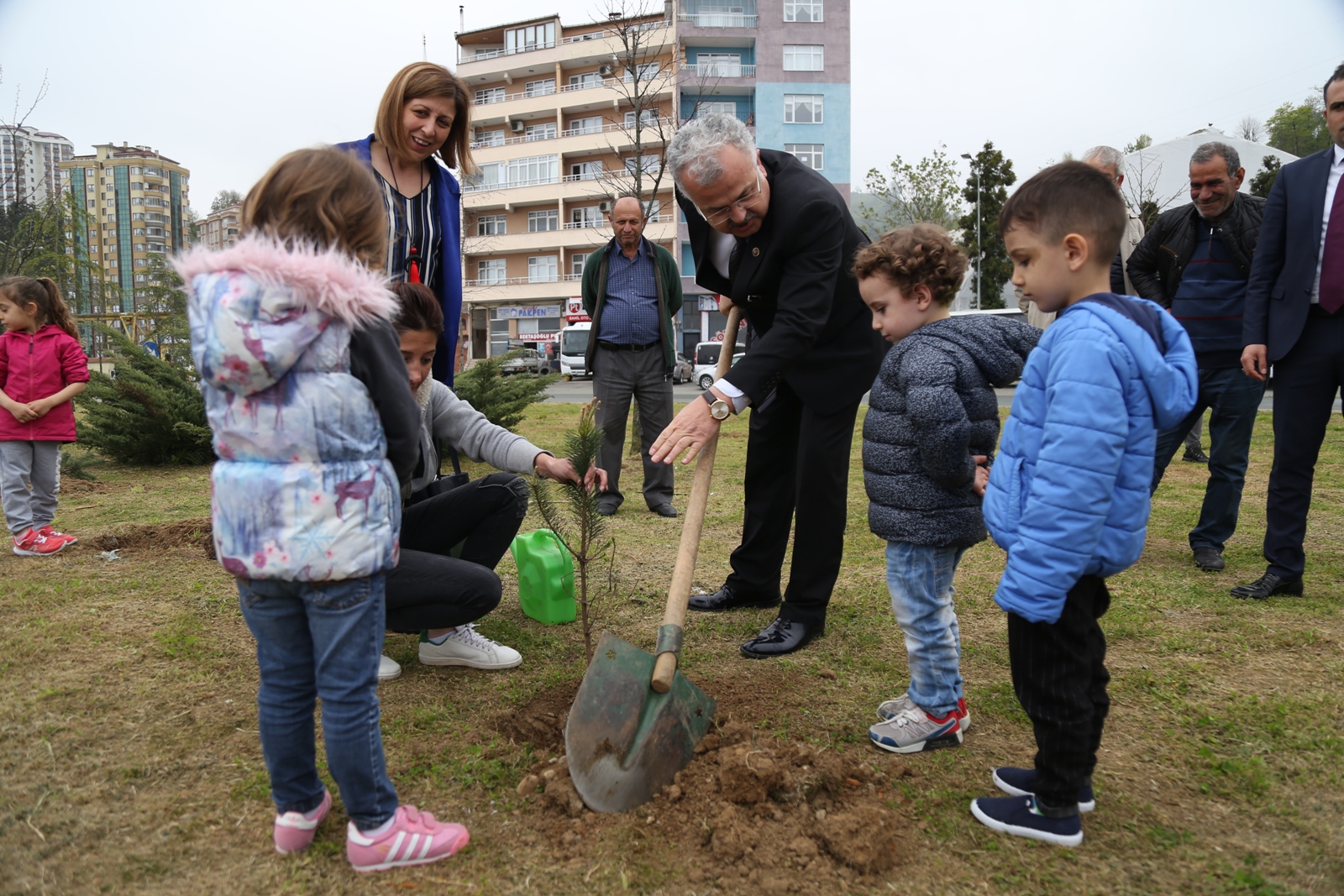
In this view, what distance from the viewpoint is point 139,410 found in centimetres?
746

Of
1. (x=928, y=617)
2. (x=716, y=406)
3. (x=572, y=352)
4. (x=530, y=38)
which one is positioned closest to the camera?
(x=928, y=617)

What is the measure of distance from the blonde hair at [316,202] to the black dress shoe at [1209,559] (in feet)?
13.5

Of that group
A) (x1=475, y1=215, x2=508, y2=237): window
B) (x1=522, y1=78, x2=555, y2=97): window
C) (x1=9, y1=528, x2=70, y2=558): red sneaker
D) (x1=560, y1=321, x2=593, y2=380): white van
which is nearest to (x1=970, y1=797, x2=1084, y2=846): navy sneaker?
(x1=9, y1=528, x2=70, y2=558): red sneaker

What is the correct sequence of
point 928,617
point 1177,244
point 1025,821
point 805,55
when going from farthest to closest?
1. point 805,55
2. point 1177,244
3. point 928,617
4. point 1025,821

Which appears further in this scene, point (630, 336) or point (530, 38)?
point (530, 38)

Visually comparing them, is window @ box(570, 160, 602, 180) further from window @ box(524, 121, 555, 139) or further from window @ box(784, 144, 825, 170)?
window @ box(784, 144, 825, 170)

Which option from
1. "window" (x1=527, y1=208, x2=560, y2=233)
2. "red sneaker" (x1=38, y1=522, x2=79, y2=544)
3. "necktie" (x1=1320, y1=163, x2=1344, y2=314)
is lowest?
"red sneaker" (x1=38, y1=522, x2=79, y2=544)

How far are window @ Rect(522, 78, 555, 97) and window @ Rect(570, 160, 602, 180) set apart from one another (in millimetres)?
4076

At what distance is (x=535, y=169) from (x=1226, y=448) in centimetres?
4229

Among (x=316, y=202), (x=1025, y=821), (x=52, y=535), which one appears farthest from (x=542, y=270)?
(x=1025, y=821)

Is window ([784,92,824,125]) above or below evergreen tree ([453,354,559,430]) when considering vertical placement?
above

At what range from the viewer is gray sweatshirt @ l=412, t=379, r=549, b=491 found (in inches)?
108

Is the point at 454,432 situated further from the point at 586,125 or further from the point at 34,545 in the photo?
the point at 586,125

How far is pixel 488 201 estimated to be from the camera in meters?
43.2
